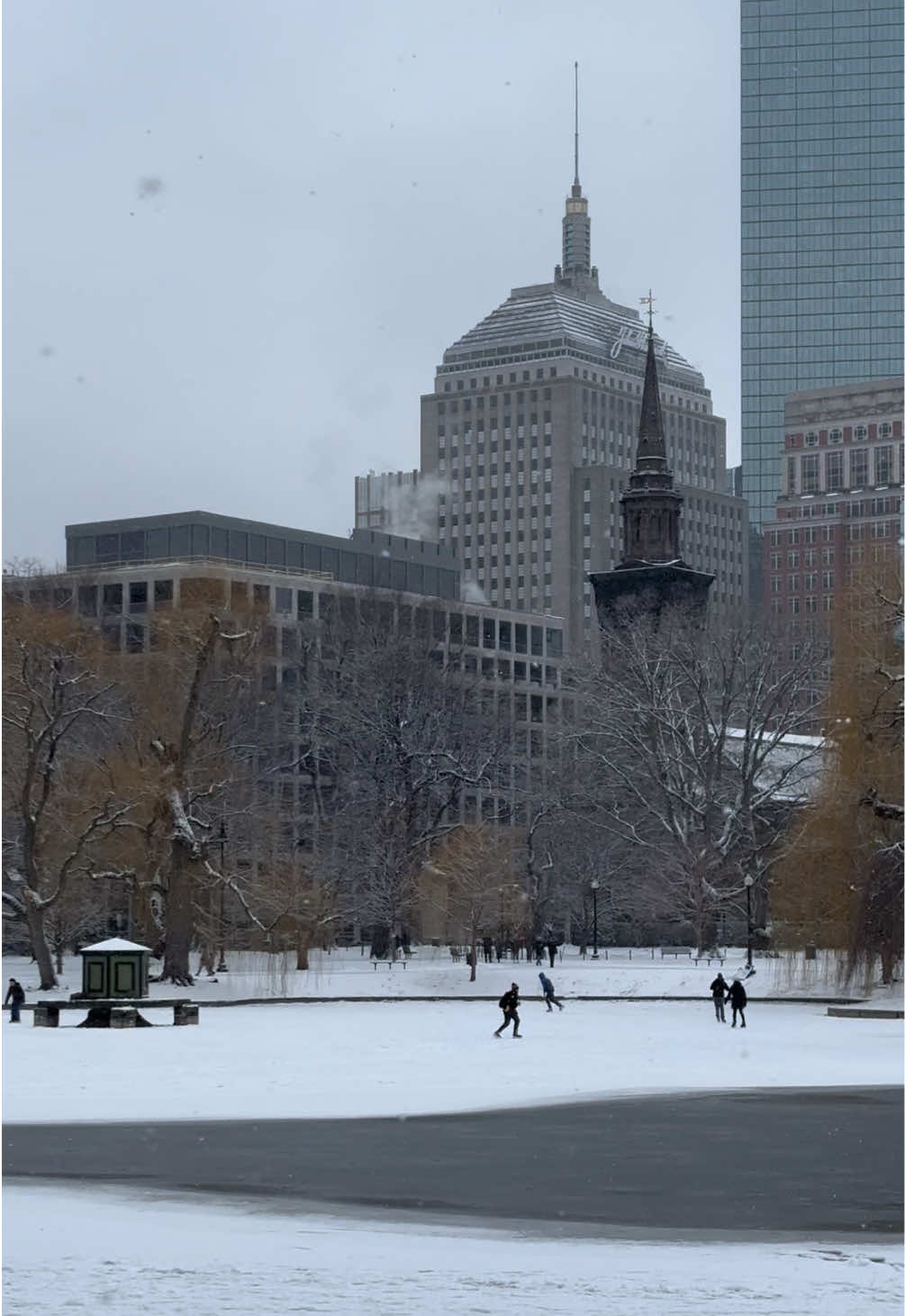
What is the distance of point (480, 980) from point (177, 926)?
11.5 meters

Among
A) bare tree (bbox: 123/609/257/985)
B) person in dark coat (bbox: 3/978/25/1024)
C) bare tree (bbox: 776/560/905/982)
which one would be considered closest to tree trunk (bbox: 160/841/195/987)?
bare tree (bbox: 123/609/257/985)

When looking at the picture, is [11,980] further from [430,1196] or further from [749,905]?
[430,1196]

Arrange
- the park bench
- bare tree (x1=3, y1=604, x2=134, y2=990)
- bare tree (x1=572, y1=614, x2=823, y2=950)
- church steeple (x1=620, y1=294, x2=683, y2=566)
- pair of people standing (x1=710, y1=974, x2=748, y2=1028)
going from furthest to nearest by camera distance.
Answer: church steeple (x1=620, y1=294, x2=683, y2=566) → bare tree (x1=572, y1=614, x2=823, y2=950) → bare tree (x1=3, y1=604, x2=134, y2=990) → the park bench → pair of people standing (x1=710, y1=974, x2=748, y2=1028)

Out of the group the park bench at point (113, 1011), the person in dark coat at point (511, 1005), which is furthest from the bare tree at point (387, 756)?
the person in dark coat at point (511, 1005)

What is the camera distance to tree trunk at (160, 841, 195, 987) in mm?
68062

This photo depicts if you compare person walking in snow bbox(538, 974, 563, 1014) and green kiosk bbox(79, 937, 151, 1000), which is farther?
person walking in snow bbox(538, 974, 563, 1014)

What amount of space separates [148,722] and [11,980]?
21011mm

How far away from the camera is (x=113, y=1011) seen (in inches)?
2034

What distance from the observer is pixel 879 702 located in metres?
63.2

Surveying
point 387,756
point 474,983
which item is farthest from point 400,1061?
point 387,756

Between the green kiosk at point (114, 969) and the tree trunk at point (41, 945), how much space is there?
10.1 metres

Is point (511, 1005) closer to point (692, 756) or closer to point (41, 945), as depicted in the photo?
point (41, 945)

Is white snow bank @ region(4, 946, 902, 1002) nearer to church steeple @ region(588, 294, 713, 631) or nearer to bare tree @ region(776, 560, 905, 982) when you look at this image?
bare tree @ region(776, 560, 905, 982)

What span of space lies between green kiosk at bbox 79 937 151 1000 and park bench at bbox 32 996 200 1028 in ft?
0.80
